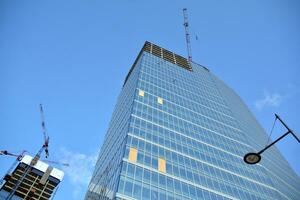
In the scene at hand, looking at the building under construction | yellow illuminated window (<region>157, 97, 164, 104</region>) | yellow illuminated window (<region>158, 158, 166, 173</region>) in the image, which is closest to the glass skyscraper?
yellow illuminated window (<region>158, 158, 166, 173</region>)

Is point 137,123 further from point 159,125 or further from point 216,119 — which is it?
point 216,119

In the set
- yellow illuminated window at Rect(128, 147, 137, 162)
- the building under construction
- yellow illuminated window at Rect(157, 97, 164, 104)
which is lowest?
yellow illuminated window at Rect(128, 147, 137, 162)

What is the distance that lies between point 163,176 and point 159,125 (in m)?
15.5

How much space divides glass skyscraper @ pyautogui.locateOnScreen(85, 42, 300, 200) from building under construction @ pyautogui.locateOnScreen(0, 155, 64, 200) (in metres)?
110

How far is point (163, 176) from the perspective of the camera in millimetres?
45688

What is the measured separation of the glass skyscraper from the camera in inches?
1734

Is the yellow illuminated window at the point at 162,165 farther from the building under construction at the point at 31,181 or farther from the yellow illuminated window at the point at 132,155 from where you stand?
the building under construction at the point at 31,181

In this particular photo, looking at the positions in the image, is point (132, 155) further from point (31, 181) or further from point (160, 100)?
point (31, 181)

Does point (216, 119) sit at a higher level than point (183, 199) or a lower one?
higher

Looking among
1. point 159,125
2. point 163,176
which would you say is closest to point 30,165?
point 159,125

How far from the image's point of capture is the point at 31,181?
16912 centimetres

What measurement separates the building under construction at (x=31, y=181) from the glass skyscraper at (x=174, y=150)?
11043cm

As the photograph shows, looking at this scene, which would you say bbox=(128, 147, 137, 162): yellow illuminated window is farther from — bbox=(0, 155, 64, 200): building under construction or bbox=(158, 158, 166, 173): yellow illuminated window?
bbox=(0, 155, 64, 200): building under construction

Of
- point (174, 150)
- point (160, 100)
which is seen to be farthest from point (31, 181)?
point (174, 150)
